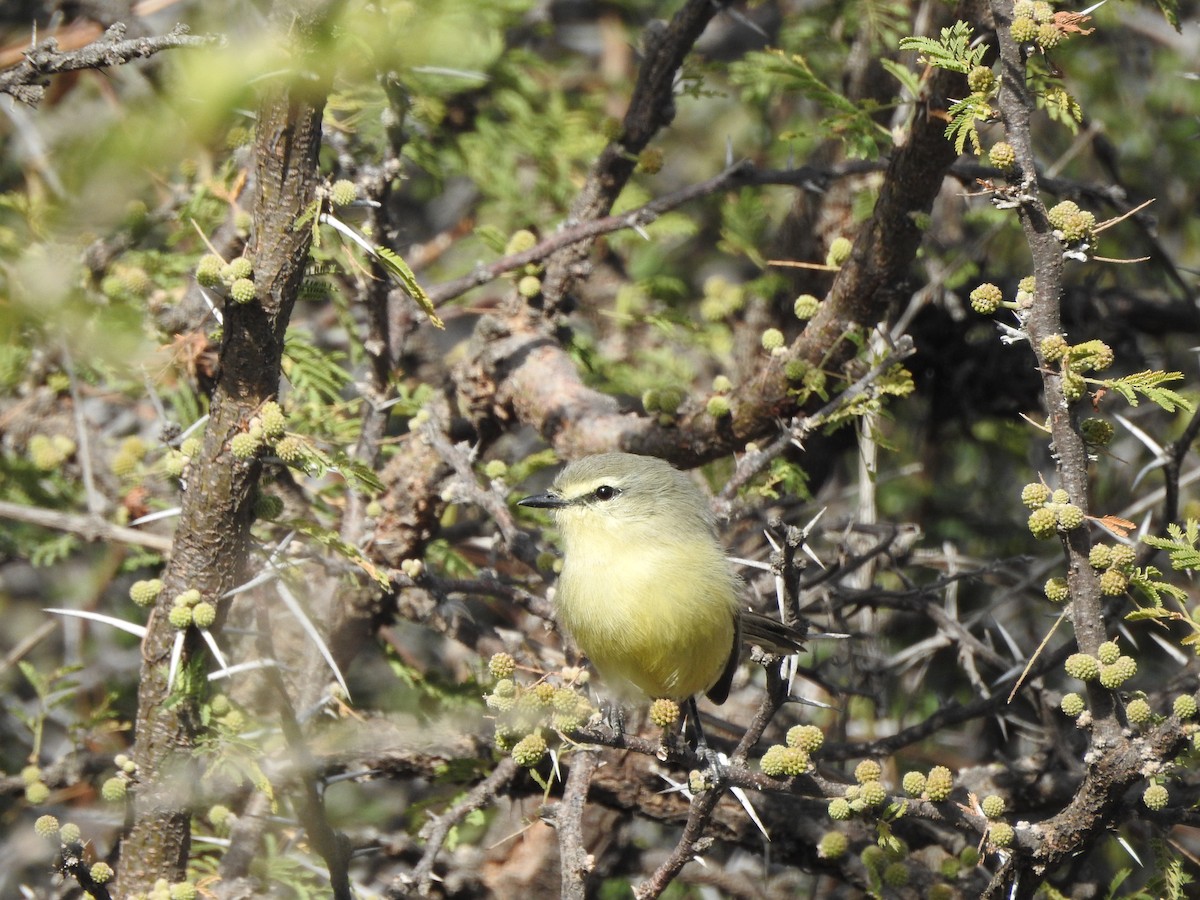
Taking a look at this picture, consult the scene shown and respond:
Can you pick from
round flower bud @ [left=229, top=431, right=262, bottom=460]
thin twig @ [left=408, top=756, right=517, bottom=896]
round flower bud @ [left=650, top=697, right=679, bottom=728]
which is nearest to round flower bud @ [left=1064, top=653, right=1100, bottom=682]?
round flower bud @ [left=650, top=697, right=679, bottom=728]

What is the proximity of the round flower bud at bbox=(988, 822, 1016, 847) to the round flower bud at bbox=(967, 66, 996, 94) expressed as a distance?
185 centimetres

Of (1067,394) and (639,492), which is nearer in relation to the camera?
(1067,394)

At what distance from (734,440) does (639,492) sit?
51cm

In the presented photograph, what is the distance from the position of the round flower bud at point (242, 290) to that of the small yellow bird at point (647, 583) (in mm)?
1253

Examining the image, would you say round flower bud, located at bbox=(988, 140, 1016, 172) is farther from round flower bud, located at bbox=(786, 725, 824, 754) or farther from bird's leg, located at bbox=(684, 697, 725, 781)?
bird's leg, located at bbox=(684, 697, 725, 781)

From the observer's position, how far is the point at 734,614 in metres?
3.87

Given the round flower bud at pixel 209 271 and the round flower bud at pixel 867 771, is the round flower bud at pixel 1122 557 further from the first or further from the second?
the round flower bud at pixel 209 271

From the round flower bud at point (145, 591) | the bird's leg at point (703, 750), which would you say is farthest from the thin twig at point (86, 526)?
the bird's leg at point (703, 750)

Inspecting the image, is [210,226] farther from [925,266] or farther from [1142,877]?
[1142,877]

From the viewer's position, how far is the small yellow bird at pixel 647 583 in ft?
12.3

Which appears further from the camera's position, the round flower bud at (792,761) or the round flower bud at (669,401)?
the round flower bud at (669,401)

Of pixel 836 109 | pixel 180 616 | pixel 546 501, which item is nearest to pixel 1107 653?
pixel 546 501

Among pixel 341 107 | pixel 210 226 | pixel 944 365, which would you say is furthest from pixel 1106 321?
pixel 210 226

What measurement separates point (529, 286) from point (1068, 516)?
8.72 ft
